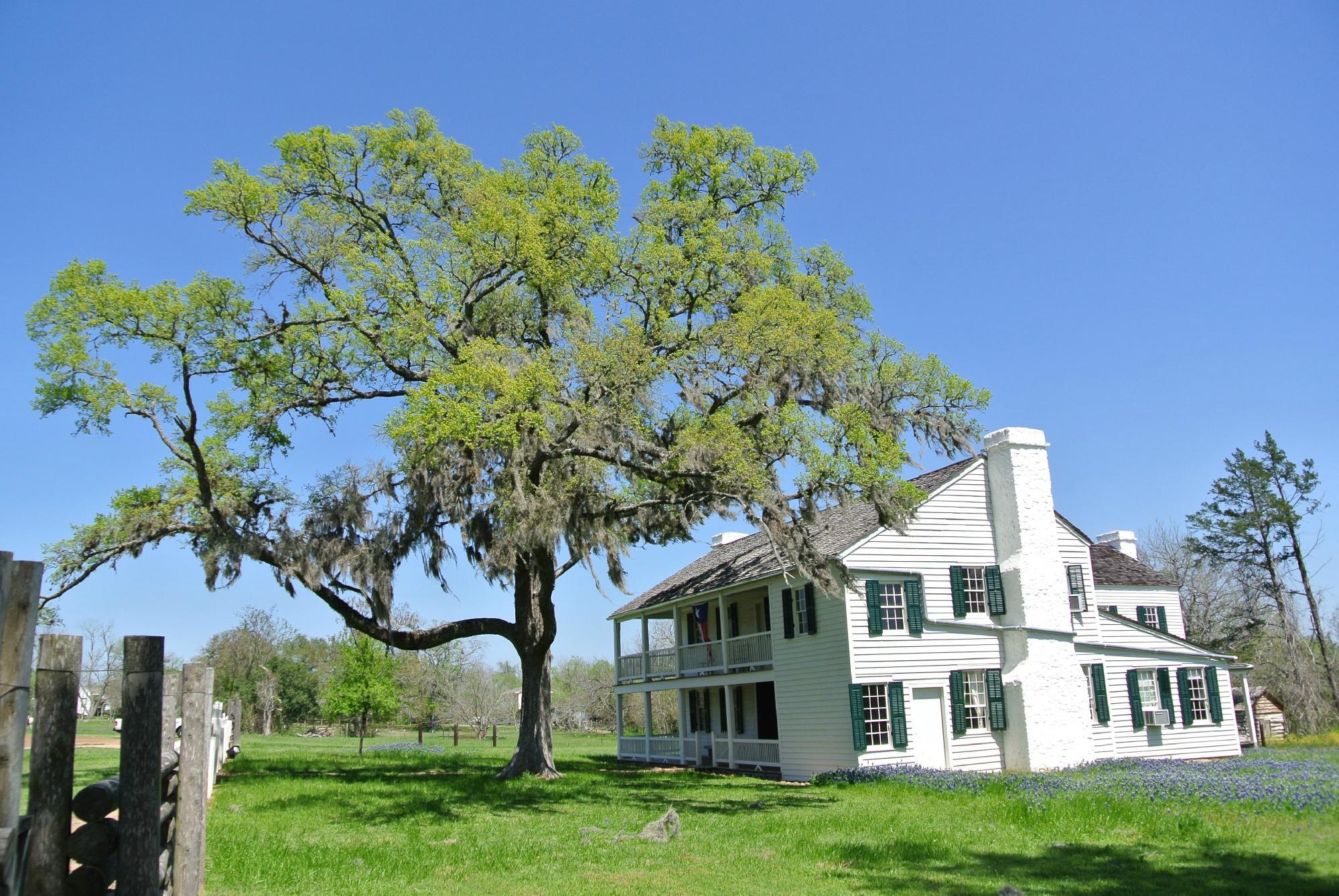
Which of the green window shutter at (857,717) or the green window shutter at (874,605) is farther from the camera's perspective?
the green window shutter at (874,605)

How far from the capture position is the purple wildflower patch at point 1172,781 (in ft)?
14.5

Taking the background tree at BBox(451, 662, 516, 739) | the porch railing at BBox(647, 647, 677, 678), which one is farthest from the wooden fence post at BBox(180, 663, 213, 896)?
the background tree at BBox(451, 662, 516, 739)

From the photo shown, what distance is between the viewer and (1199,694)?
22.6 m

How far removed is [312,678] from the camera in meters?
53.4

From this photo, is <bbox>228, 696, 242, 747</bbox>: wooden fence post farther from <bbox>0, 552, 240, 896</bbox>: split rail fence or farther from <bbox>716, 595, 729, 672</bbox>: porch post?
<bbox>0, 552, 240, 896</bbox>: split rail fence

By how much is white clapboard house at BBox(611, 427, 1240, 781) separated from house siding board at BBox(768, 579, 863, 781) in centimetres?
4

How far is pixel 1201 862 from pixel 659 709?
39.3 metres

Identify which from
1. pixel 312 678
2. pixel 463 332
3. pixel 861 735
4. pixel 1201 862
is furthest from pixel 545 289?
pixel 312 678

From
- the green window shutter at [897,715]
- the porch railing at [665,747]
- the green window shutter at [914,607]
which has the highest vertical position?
the green window shutter at [914,607]

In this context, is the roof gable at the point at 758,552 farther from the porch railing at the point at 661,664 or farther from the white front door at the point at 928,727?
the white front door at the point at 928,727

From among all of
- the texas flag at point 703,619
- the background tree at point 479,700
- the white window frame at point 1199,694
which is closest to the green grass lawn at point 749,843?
the texas flag at point 703,619

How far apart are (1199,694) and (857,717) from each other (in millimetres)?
10123

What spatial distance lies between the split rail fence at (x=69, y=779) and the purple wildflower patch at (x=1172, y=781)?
5814 mm

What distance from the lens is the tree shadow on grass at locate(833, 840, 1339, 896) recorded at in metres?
6.38
